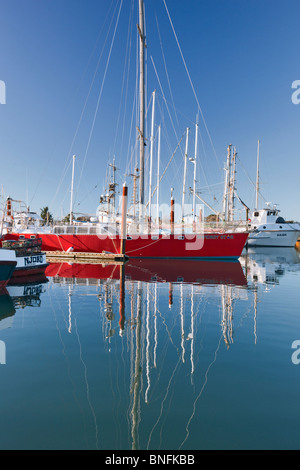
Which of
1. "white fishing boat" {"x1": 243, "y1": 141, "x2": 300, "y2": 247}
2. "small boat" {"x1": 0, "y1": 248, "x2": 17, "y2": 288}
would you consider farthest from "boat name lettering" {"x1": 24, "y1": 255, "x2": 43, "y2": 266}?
"white fishing boat" {"x1": 243, "y1": 141, "x2": 300, "y2": 247}

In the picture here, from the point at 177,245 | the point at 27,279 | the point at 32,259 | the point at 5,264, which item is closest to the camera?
the point at 5,264

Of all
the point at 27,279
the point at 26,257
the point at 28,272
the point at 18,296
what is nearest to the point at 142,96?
the point at 26,257

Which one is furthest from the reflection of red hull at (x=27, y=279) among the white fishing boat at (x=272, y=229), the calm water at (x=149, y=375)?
the white fishing boat at (x=272, y=229)

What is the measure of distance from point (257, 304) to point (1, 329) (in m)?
9.55

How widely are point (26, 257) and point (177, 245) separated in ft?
49.4

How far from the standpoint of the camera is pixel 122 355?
20.7 ft

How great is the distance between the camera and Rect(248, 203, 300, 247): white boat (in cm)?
5575

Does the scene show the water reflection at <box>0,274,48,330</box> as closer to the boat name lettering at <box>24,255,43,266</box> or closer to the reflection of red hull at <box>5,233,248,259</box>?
the boat name lettering at <box>24,255,43,266</box>

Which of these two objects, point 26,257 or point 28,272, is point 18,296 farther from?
point 28,272

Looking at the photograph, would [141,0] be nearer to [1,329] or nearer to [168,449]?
[1,329]

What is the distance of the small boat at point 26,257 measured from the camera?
1855 centimetres

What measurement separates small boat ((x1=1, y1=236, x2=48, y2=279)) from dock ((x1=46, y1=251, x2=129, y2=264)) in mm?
7761

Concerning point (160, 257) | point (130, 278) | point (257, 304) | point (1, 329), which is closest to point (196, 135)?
point (160, 257)

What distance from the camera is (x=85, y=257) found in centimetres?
2908
